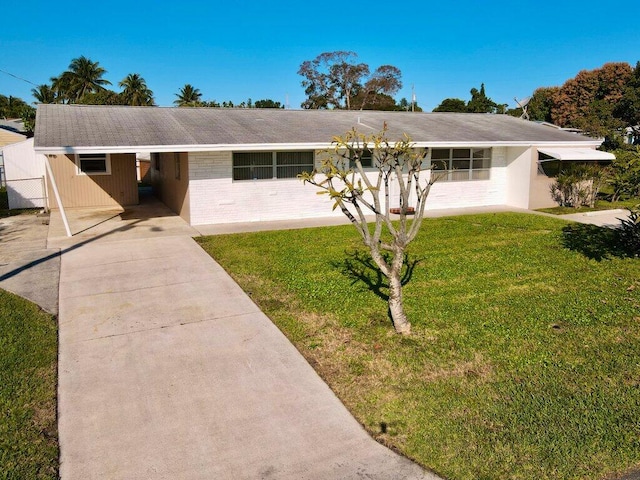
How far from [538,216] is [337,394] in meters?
12.5

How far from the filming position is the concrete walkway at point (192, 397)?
4016 mm

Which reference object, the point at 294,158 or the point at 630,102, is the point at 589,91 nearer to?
the point at 630,102

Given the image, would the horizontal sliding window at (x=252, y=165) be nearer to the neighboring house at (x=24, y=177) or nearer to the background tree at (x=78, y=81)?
the neighboring house at (x=24, y=177)

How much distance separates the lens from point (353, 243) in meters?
11.9

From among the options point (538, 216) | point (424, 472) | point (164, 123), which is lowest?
point (424, 472)

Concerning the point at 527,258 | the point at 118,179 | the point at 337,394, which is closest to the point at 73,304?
the point at 337,394

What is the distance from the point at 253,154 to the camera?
14609 mm

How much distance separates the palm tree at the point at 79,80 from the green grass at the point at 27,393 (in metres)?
54.4

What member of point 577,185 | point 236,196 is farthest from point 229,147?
point 577,185

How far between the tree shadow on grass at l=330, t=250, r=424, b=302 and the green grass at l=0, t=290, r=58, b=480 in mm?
4665

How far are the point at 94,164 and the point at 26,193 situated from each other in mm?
2537

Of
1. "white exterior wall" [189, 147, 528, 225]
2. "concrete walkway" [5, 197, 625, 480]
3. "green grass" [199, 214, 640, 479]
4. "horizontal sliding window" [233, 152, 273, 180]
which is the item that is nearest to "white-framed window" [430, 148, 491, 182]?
"white exterior wall" [189, 147, 528, 225]

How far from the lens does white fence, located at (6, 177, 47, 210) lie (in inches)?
685

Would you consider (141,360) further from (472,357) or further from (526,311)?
(526,311)
